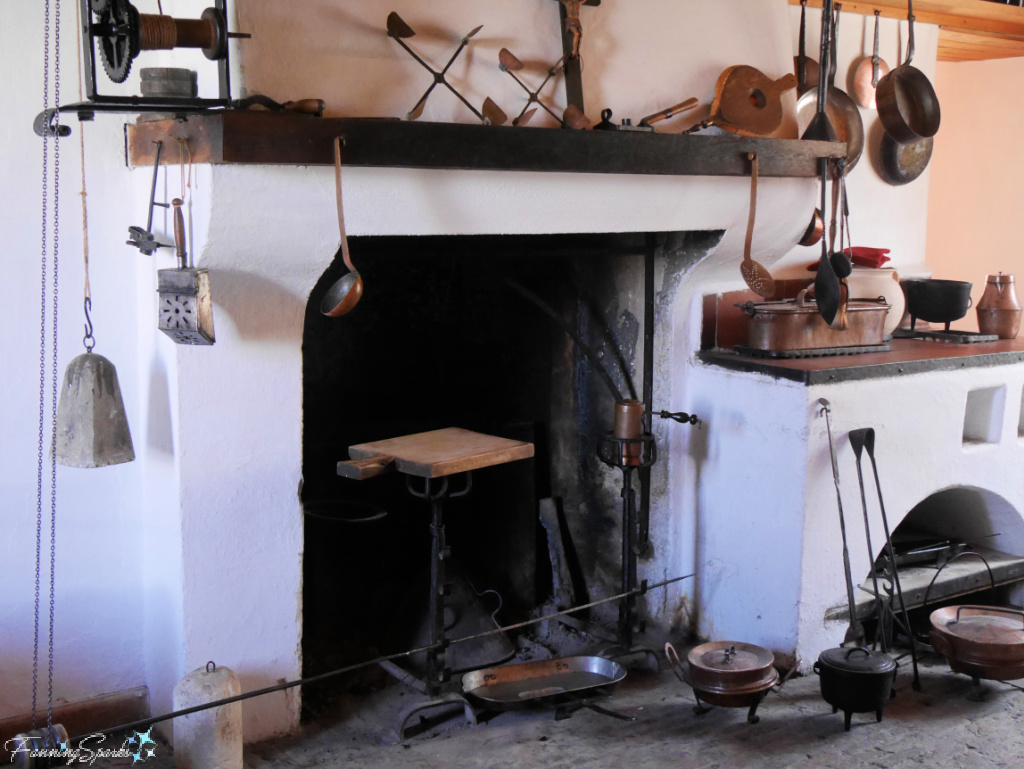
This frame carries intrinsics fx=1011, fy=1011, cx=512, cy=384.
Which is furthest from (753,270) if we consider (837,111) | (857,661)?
(857,661)

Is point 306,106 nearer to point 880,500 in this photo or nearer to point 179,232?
point 179,232

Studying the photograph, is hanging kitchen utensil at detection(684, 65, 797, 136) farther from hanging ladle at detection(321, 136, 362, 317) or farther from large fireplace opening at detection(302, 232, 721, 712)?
hanging ladle at detection(321, 136, 362, 317)

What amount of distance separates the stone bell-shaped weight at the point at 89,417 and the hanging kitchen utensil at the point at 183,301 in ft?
0.68

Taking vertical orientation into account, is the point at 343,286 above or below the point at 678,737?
above

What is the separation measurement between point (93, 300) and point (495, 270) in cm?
126

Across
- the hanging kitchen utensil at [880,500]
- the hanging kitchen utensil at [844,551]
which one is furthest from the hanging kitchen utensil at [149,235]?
the hanging kitchen utensil at [880,500]

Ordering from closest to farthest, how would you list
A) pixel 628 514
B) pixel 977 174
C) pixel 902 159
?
1. pixel 628 514
2. pixel 902 159
3. pixel 977 174

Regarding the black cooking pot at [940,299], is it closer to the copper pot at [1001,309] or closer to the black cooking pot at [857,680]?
the copper pot at [1001,309]

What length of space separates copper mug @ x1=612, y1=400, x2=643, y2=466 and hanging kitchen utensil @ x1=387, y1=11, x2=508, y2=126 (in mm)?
962

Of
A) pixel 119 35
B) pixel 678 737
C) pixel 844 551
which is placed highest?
pixel 119 35

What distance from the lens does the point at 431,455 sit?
2648 millimetres

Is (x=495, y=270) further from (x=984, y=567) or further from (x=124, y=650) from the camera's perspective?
(x=984, y=567)

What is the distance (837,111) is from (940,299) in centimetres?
77

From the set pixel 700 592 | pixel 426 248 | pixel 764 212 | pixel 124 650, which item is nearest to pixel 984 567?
pixel 700 592
